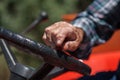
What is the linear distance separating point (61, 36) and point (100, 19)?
1.90 feet

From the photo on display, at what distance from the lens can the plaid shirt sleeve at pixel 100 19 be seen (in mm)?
2016

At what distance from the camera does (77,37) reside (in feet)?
5.55

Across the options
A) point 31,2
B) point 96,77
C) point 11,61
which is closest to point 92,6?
point 96,77

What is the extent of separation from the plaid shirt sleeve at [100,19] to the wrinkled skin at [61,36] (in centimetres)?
36

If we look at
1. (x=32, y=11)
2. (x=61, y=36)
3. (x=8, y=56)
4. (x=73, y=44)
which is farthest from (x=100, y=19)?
(x=32, y=11)

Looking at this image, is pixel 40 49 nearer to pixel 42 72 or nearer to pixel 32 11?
pixel 42 72

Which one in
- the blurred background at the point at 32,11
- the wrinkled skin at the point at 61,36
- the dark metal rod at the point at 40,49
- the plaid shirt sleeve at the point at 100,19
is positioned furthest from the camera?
the blurred background at the point at 32,11

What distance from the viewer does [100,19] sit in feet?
6.81

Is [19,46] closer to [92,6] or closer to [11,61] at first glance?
[11,61]

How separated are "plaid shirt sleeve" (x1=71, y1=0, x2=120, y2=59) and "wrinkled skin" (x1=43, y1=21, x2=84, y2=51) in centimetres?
36

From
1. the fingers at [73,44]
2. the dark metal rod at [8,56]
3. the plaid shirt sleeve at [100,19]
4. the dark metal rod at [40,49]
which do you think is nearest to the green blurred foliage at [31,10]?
the plaid shirt sleeve at [100,19]

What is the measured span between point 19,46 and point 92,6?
32.8 inches

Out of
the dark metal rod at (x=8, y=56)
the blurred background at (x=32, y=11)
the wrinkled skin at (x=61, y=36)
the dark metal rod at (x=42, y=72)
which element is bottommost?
the dark metal rod at (x=42, y=72)

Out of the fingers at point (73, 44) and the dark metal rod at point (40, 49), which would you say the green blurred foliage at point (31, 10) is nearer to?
the fingers at point (73, 44)
